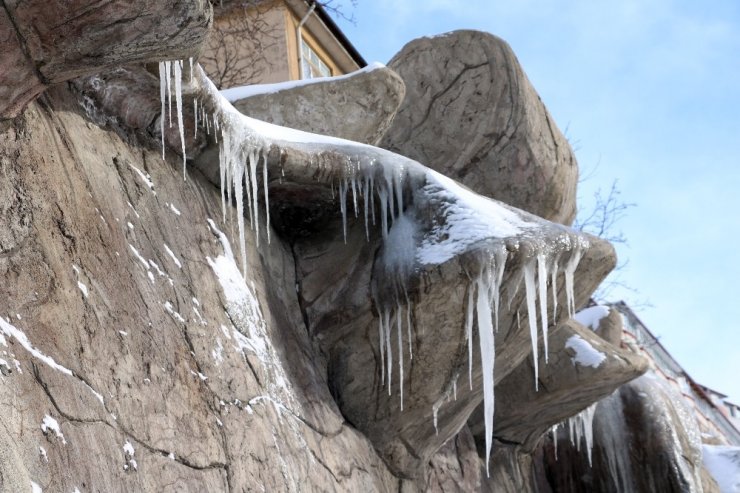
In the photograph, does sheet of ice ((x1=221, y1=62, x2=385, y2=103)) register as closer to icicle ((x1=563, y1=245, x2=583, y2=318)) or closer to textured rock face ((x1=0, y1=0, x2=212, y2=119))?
icicle ((x1=563, y1=245, x2=583, y2=318))

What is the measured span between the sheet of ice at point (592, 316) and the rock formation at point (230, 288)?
61.6 inches

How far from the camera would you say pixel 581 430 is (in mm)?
8656

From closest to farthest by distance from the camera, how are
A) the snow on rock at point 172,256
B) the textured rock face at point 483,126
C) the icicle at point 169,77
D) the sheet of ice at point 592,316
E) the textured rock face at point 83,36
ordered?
the textured rock face at point 83,36 < the icicle at point 169,77 < the snow on rock at point 172,256 < the textured rock face at point 483,126 < the sheet of ice at point 592,316

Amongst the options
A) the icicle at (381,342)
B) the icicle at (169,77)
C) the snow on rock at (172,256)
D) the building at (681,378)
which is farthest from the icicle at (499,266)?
the building at (681,378)

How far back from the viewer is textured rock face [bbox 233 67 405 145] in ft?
22.4

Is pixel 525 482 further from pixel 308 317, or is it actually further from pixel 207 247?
pixel 207 247

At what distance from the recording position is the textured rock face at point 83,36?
323 centimetres

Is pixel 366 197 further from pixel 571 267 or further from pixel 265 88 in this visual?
pixel 265 88

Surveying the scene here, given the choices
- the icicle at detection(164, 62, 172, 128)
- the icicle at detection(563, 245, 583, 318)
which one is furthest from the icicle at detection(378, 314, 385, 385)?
the icicle at detection(164, 62, 172, 128)

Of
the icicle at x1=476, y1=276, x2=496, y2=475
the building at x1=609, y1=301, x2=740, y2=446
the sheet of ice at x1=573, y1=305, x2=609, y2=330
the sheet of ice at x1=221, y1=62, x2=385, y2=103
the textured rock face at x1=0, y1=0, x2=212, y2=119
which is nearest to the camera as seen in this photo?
the textured rock face at x1=0, y1=0, x2=212, y2=119

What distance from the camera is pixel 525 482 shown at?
8125 mm

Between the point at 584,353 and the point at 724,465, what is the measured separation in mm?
3172

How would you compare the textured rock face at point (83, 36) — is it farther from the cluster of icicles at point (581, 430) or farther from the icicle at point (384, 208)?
the cluster of icicles at point (581, 430)

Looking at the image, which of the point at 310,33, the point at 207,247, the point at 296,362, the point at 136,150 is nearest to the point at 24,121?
the point at 136,150
